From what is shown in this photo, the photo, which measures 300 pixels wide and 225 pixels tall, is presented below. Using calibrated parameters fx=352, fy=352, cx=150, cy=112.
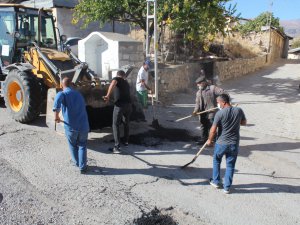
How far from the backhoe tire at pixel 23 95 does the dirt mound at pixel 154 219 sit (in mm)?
4374

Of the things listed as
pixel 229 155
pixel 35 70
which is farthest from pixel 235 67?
pixel 229 155

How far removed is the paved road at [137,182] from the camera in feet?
15.1

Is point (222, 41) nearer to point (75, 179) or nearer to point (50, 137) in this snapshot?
point (50, 137)

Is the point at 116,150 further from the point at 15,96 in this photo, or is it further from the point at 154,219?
the point at 15,96

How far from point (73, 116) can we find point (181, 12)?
25.3 ft

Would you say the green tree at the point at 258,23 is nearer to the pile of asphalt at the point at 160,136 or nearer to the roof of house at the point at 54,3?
the roof of house at the point at 54,3

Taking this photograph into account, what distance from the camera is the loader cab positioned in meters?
8.93

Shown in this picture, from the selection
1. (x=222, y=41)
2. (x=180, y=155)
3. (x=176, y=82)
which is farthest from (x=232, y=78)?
(x=180, y=155)

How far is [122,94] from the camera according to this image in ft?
22.2

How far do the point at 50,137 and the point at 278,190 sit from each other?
4563 mm

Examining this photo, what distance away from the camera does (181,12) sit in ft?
39.7

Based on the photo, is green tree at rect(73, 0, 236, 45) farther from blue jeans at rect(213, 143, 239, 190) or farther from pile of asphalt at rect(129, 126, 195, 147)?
blue jeans at rect(213, 143, 239, 190)

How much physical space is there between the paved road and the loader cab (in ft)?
5.71

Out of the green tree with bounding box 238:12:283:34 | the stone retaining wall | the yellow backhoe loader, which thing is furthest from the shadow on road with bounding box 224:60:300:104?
the green tree with bounding box 238:12:283:34
